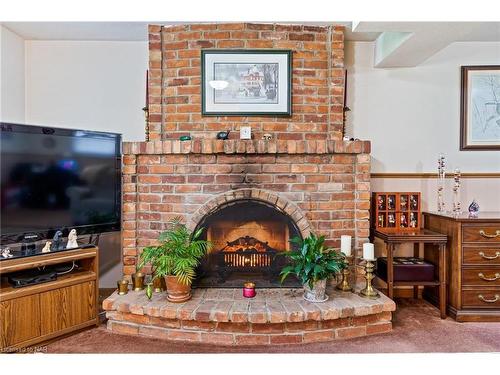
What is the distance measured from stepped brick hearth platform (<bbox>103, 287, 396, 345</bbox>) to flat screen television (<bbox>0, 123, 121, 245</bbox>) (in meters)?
0.63

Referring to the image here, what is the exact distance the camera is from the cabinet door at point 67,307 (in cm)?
189

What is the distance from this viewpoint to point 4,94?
8.03ft

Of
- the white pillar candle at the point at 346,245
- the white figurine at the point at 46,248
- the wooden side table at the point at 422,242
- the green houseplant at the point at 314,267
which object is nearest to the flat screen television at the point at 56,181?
the white figurine at the point at 46,248

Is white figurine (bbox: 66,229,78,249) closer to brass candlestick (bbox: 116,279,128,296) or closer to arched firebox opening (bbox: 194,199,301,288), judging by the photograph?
brass candlestick (bbox: 116,279,128,296)

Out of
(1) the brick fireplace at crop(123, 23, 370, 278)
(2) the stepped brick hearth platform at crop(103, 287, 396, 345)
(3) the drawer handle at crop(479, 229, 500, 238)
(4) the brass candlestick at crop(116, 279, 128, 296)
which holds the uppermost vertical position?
(1) the brick fireplace at crop(123, 23, 370, 278)

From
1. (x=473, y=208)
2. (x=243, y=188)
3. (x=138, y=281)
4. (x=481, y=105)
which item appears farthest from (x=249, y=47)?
(x=473, y=208)

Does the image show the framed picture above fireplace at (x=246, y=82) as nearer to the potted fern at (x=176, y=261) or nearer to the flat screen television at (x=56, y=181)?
the flat screen television at (x=56, y=181)

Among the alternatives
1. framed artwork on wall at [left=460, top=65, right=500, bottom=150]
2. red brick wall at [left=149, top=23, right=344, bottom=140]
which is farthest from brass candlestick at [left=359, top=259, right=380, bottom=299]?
framed artwork on wall at [left=460, top=65, right=500, bottom=150]

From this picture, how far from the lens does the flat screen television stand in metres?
1.95

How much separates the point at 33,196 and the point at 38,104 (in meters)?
1.08

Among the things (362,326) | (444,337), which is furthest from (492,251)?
(362,326)

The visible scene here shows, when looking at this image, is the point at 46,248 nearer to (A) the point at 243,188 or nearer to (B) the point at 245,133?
(A) the point at 243,188

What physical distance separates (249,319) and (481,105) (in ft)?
8.64

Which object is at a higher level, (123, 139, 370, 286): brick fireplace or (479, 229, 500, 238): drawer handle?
(123, 139, 370, 286): brick fireplace
